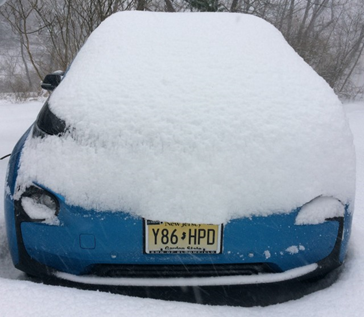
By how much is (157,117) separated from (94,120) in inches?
10.8

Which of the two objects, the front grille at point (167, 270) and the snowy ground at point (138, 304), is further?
the front grille at point (167, 270)

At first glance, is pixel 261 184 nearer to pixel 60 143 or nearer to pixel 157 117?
pixel 157 117

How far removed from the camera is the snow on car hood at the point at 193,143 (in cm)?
140

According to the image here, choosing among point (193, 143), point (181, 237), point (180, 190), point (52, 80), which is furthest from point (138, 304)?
point (52, 80)

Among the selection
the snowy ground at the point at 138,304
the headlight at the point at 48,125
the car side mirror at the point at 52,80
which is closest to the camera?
the snowy ground at the point at 138,304

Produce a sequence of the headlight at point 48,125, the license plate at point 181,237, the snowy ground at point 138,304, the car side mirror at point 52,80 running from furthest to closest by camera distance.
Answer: the car side mirror at point 52,80, the headlight at point 48,125, the license plate at point 181,237, the snowy ground at point 138,304

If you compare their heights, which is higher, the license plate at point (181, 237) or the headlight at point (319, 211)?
the headlight at point (319, 211)

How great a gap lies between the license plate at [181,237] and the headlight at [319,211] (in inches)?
13.6

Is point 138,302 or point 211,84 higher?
point 211,84

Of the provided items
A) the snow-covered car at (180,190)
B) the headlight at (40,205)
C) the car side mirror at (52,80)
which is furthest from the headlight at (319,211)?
the car side mirror at (52,80)

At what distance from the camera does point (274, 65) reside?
6.38 ft

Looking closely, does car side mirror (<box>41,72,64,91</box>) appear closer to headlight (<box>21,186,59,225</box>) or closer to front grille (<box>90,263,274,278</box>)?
headlight (<box>21,186,59,225</box>)

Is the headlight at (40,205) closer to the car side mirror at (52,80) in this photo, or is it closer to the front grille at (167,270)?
the front grille at (167,270)

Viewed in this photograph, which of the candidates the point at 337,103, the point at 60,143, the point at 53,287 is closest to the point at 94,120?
the point at 60,143
